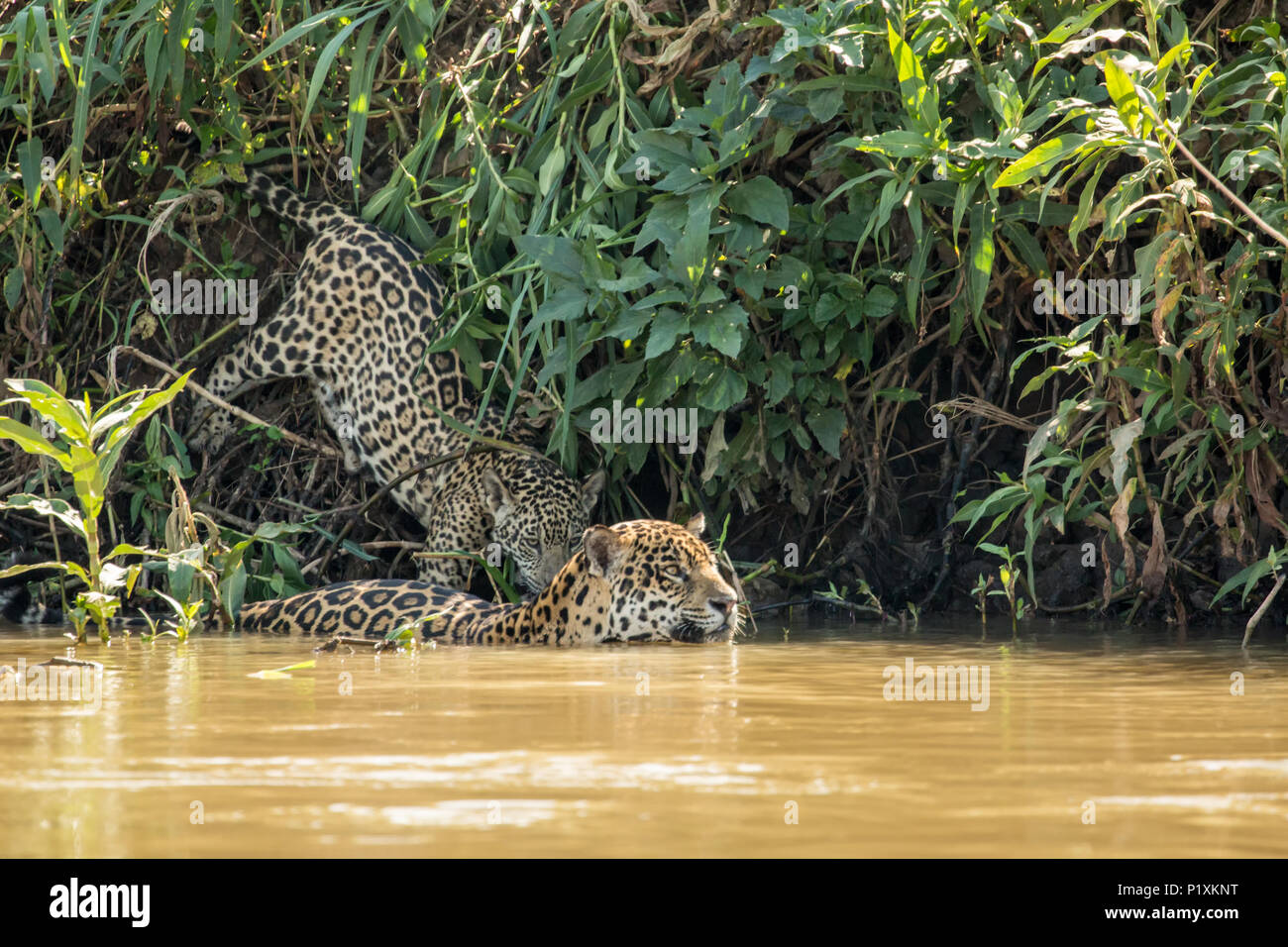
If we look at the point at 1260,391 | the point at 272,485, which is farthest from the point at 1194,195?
the point at 272,485

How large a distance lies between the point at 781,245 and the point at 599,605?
1543 mm

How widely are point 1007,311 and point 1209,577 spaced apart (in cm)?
116

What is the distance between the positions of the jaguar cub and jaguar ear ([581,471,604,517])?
1.66 feet

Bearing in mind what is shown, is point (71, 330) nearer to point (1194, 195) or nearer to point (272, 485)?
point (272, 485)

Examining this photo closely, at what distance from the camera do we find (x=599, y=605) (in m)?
5.47

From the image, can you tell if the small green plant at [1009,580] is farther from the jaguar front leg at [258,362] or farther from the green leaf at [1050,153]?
the jaguar front leg at [258,362]

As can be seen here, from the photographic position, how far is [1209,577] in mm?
5496

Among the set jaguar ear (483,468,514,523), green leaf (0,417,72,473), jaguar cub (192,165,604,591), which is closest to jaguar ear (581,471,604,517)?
jaguar ear (483,468,514,523)

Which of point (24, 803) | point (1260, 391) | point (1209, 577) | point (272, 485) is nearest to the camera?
point (24, 803)

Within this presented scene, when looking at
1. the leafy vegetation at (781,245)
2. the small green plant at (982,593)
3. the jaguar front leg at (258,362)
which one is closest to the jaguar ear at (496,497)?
the leafy vegetation at (781,245)

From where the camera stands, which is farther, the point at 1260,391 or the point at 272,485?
the point at 272,485

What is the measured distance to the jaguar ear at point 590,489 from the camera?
6301 mm

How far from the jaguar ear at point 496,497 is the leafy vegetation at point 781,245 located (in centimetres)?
35

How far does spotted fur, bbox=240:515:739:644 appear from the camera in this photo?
5.38m
